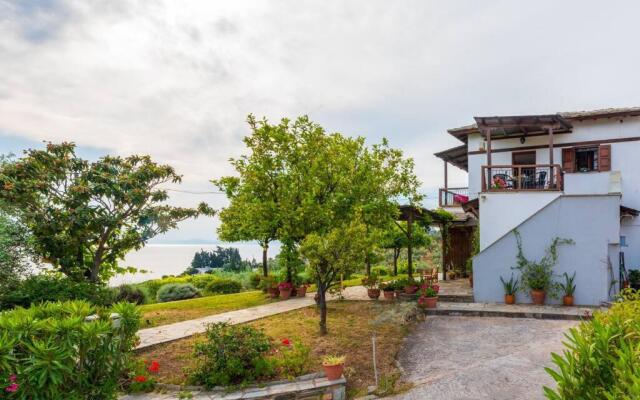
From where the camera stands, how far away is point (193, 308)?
12922 mm

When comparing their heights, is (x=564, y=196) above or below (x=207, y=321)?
above

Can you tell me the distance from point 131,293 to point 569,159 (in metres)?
19.8

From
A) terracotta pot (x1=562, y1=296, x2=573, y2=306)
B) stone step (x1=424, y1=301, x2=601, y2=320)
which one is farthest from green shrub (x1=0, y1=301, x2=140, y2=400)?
terracotta pot (x1=562, y1=296, x2=573, y2=306)

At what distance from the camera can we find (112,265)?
37.4 feet

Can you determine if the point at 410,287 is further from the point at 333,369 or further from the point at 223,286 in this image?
the point at 223,286

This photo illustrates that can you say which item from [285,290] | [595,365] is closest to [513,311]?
[285,290]

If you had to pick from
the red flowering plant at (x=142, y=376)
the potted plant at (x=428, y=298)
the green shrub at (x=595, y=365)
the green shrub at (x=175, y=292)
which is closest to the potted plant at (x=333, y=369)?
the red flowering plant at (x=142, y=376)

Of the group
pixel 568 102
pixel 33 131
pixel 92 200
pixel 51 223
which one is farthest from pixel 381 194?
pixel 568 102

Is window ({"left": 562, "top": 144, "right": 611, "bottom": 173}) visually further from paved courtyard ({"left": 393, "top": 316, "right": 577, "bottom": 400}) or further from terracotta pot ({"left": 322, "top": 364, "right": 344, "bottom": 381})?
terracotta pot ({"left": 322, "top": 364, "right": 344, "bottom": 381})

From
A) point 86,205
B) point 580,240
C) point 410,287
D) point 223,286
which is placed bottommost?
point 223,286

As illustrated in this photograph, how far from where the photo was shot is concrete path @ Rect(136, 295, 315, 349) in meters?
8.62

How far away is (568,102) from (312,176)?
49.3 feet

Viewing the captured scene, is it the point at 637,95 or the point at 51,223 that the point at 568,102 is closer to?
the point at 637,95

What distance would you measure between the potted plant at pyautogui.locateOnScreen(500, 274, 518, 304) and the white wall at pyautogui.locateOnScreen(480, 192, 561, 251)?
1676mm
